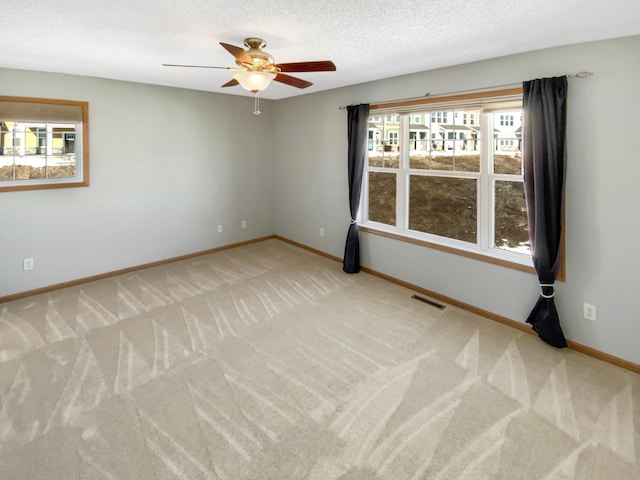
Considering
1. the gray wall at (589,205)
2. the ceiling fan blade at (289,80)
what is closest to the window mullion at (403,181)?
the gray wall at (589,205)

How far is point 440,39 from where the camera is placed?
252cm

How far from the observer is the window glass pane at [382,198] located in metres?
4.30

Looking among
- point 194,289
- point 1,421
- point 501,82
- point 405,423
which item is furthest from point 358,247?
point 1,421

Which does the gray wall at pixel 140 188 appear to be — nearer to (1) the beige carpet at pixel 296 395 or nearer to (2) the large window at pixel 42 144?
(2) the large window at pixel 42 144

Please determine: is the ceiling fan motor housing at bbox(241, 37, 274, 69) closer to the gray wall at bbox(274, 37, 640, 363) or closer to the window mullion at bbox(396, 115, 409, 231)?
the gray wall at bbox(274, 37, 640, 363)

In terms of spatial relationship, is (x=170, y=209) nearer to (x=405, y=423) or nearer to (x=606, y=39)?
(x=405, y=423)

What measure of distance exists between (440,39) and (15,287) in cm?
470

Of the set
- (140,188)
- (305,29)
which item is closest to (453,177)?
(305,29)

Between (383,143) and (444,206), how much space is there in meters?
1.07

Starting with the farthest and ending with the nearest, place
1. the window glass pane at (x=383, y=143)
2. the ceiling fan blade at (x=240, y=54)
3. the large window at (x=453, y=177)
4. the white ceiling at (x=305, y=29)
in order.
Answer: the window glass pane at (x=383, y=143)
the large window at (x=453, y=177)
the ceiling fan blade at (x=240, y=54)
the white ceiling at (x=305, y=29)

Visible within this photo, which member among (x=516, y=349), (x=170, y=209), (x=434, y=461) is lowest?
(x=434, y=461)

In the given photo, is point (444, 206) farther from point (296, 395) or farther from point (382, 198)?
point (296, 395)

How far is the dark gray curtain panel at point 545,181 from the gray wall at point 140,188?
155 inches

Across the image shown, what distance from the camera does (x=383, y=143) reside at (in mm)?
4258
